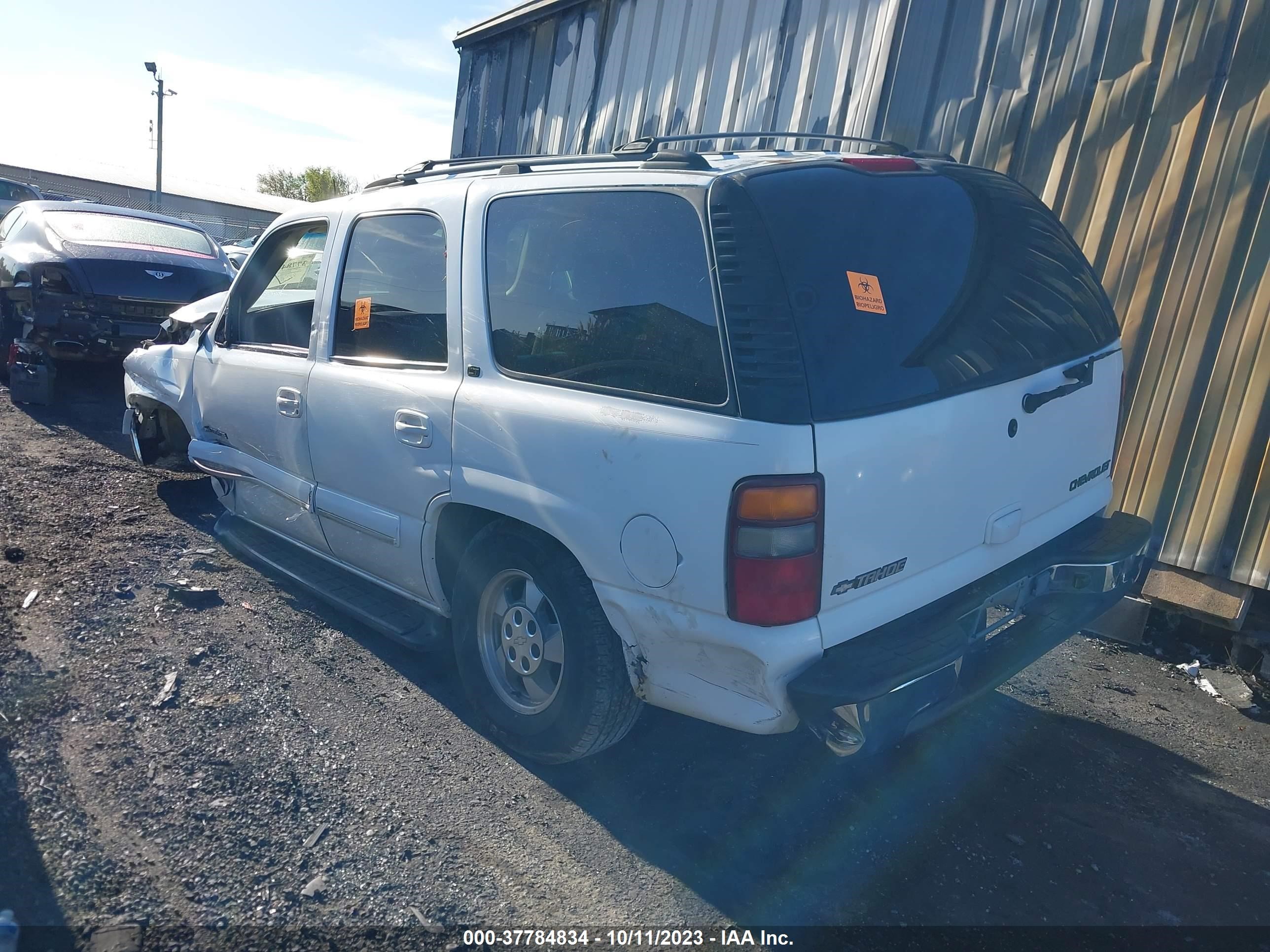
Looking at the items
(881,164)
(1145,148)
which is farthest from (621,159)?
(1145,148)

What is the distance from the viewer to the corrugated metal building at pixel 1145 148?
426cm

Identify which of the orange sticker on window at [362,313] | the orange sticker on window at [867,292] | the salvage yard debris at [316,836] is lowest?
the salvage yard debris at [316,836]

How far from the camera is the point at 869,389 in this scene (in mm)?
A: 2428

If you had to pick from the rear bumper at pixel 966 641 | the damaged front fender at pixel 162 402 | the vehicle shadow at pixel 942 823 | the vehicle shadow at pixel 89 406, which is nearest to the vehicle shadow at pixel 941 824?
the vehicle shadow at pixel 942 823

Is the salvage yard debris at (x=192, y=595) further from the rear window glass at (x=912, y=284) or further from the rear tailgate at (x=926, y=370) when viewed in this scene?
the rear window glass at (x=912, y=284)

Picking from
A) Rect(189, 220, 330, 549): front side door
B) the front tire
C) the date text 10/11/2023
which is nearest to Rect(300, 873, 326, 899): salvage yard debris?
the date text 10/11/2023

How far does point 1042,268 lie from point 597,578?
187 centimetres

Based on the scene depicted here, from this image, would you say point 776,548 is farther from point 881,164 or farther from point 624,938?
point 881,164

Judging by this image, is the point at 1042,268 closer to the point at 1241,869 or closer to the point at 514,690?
the point at 1241,869

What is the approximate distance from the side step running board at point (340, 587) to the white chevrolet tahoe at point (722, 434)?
3 cm

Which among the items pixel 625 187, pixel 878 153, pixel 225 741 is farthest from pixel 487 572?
pixel 878 153

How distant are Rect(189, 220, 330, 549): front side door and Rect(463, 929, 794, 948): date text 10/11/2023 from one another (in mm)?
2191

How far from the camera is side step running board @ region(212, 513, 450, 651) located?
3.63m

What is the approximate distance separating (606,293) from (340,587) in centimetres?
209
